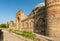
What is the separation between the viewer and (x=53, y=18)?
51.7ft

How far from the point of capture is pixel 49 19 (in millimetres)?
16047

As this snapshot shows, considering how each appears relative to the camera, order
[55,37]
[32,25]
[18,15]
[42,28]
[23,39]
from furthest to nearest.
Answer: [18,15]
[32,25]
[42,28]
[55,37]
[23,39]

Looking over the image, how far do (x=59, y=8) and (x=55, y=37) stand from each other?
2829 mm

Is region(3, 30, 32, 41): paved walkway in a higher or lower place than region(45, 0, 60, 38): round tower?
lower

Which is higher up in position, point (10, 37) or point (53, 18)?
point (53, 18)

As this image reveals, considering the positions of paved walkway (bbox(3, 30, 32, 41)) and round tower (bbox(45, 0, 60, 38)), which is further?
round tower (bbox(45, 0, 60, 38))

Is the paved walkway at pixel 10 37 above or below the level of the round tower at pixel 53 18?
below

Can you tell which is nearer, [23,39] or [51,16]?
[23,39]

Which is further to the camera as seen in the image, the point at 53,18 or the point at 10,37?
the point at 10,37

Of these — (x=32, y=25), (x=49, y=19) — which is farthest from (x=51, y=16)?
(x=32, y=25)

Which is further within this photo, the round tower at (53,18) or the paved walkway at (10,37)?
the round tower at (53,18)

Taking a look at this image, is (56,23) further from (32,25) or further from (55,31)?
(32,25)

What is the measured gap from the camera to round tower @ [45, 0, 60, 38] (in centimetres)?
1545

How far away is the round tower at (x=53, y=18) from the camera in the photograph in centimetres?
1545
